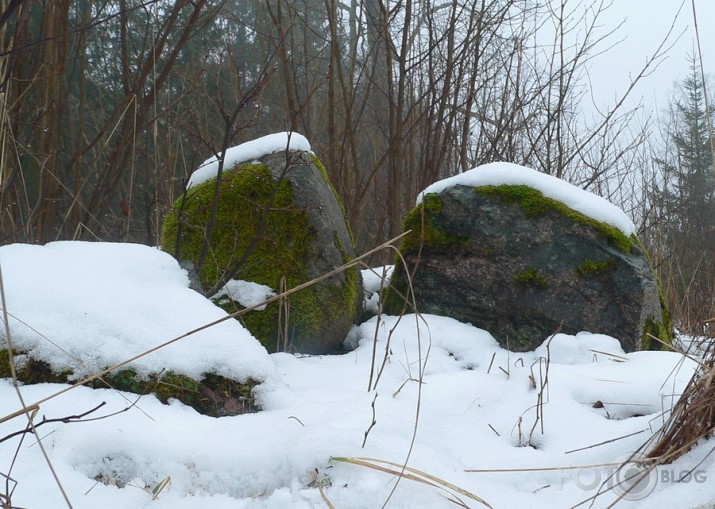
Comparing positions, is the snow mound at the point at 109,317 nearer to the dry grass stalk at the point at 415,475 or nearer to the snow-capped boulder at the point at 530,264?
the dry grass stalk at the point at 415,475

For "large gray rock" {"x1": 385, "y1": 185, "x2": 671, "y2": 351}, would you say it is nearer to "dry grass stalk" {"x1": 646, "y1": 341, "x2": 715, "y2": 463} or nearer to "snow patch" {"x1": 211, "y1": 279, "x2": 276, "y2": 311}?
"snow patch" {"x1": 211, "y1": 279, "x2": 276, "y2": 311}

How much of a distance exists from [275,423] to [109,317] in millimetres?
617

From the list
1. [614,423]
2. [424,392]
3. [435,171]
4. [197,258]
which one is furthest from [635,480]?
[435,171]

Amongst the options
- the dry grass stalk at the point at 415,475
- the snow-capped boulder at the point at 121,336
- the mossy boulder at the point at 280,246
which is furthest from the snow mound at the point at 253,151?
the dry grass stalk at the point at 415,475

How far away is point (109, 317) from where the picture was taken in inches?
69.3

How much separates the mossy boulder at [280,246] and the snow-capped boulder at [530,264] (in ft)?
1.59

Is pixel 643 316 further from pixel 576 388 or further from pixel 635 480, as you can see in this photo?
pixel 635 480

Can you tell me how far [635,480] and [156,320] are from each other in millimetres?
1413

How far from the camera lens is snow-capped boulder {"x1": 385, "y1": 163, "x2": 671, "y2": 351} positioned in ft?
10.1

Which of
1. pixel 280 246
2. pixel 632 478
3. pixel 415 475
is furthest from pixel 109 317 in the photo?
pixel 632 478

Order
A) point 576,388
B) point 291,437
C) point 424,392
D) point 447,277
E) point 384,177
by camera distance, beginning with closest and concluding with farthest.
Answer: point 291,437, point 424,392, point 576,388, point 447,277, point 384,177

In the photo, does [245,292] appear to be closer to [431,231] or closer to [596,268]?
[431,231]

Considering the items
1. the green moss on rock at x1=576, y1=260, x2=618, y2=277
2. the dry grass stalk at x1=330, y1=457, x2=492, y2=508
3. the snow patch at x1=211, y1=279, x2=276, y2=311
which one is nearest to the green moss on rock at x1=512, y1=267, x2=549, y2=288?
the green moss on rock at x1=576, y1=260, x2=618, y2=277

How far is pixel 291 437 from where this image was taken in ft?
4.93
